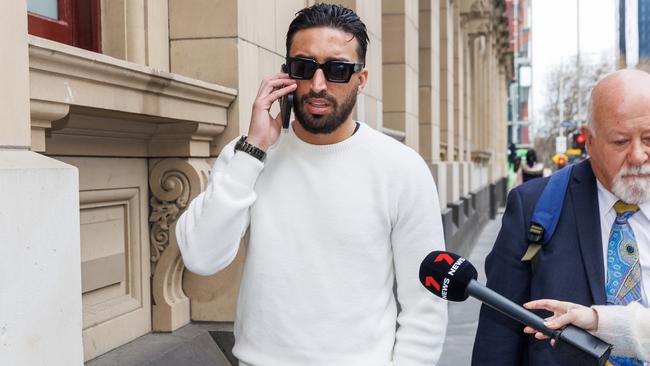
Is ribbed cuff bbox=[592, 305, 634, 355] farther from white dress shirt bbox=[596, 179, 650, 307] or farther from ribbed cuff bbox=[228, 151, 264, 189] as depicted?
ribbed cuff bbox=[228, 151, 264, 189]

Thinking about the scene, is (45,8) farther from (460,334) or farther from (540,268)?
(460,334)

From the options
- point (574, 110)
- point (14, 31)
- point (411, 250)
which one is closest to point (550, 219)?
point (411, 250)

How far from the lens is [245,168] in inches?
95.0

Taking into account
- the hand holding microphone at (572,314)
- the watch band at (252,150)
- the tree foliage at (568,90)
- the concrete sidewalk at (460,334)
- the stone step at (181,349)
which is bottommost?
the concrete sidewalk at (460,334)

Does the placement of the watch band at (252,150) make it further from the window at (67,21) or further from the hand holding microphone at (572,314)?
the window at (67,21)

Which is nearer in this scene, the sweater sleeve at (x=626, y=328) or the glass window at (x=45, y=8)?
the sweater sleeve at (x=626, y=328)

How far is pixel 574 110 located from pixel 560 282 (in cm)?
6381

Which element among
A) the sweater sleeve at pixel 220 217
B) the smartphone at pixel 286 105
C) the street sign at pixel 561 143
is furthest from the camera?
the street sign at pixel 561 143

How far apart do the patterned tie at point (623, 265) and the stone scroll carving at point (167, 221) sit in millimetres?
2196

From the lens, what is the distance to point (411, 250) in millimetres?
2473

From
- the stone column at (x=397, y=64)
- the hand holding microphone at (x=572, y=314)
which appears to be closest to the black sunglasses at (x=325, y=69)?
the hand holding microphone at (x=572, y=314)

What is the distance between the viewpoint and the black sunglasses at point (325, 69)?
8.04ft

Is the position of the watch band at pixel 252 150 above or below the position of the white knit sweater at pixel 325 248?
above

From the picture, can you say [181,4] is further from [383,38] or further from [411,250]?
[383,38]
